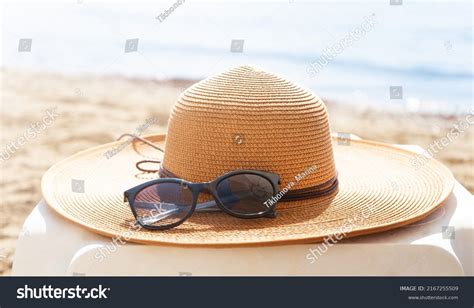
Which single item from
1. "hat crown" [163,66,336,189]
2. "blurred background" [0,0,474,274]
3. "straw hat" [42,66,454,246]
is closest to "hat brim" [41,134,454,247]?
"straw hat" [42,66,454,246]

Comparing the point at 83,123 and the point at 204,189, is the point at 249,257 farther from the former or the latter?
the point at 83,123

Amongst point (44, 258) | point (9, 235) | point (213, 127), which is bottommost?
point (9, 235)

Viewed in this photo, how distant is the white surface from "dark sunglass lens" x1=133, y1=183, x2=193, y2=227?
132 mm

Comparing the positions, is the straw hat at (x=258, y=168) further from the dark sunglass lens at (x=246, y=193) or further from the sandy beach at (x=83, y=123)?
the sandy beach at (x=83, y=123)

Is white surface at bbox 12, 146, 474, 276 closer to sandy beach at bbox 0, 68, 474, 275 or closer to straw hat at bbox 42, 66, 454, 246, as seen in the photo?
straw hat at bbox 42, 66, 454, 246

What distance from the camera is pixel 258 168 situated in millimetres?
1647

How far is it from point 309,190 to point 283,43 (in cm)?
694

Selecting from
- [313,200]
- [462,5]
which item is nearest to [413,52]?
[462,5]

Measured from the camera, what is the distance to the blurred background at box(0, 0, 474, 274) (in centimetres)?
455

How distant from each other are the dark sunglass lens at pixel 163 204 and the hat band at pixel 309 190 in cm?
11

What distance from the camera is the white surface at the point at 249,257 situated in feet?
4.85

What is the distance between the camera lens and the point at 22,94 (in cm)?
584
